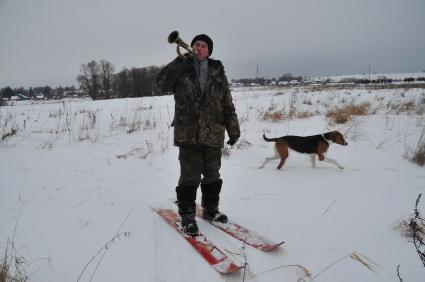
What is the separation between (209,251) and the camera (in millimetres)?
2469

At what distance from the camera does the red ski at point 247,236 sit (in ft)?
8.23

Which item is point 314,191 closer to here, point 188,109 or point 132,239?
point 188,109

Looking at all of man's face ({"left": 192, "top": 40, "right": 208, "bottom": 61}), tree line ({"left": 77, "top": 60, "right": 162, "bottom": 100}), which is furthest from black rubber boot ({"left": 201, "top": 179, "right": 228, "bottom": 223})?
tree line ({"left": 77, "top": 60, "right": 162, "bottom": 100})

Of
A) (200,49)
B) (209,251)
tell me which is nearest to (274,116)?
(200,49)

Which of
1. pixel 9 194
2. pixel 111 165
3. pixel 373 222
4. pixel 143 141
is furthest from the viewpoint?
pixel 143 141

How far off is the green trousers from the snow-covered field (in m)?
0.52

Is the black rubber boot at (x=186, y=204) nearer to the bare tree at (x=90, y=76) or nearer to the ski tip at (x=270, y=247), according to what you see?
the ski tip at (x=270, y=247)

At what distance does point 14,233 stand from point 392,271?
10.4ft

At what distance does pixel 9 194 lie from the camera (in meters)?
3.71

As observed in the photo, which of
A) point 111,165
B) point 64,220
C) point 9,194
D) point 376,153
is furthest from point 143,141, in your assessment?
point 376,153

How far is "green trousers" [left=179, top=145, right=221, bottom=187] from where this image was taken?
2.87 metres

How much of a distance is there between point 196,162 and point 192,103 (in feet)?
1.86

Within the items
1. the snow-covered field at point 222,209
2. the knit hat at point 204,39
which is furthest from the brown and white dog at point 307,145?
the knit hat at point 204,39

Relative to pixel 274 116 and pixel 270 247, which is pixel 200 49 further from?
pixel 274 116
